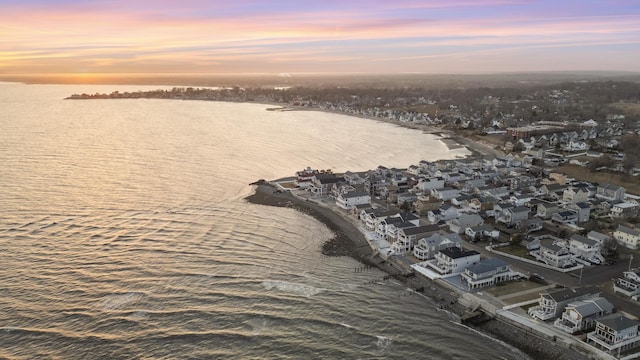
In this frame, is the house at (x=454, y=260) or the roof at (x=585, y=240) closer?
the house at (x=454, y=260)

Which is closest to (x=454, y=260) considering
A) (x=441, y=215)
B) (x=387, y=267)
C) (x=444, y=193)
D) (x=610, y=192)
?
(x=387, y=267)

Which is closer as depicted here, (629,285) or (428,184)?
(629,285)

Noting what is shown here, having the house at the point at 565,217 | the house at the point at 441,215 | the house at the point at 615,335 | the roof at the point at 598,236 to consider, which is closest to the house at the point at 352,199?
the house at the point at 441,215

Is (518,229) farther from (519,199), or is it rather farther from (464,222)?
(519,199)

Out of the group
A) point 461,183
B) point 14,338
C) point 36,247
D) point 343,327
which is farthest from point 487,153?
point 14,338

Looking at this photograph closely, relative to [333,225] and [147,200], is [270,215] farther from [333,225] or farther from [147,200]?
[147,200]

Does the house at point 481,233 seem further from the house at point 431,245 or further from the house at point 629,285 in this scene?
the house at point 629,285
